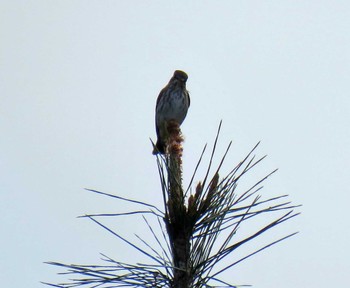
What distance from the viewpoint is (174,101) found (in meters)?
12.1

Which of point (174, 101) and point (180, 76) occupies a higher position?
point (180, 76)

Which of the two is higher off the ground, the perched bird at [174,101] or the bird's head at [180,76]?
the bird's head at [180,76]

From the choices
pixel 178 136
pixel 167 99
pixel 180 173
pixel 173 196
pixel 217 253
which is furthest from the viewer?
pixel 167 99

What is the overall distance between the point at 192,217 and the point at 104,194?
415 millimetres

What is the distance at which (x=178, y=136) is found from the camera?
161 inches

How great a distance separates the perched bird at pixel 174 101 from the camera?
1204cm

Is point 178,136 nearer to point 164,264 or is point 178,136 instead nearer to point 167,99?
point 164,264

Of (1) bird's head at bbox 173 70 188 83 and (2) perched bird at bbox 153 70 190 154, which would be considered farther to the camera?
(1) bird's head at bbox 173 70 188 83

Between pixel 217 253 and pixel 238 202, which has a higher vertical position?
pixel 238 202

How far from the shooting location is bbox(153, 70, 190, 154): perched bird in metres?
12.0

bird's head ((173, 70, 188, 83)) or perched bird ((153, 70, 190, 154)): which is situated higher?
bird's head ((173, 70, 188, 83))

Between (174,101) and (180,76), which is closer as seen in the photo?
(174,101)

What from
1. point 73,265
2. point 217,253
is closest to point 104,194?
point 73,265

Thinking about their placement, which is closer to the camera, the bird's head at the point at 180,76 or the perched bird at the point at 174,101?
the perched bird at the point at 174,101
